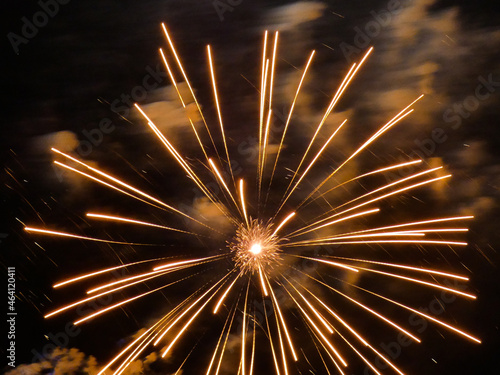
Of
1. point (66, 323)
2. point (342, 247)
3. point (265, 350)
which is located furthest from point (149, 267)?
point (342, 247)

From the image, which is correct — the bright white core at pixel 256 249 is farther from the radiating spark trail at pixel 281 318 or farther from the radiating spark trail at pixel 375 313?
the radiating spark trail at pixel 375 313

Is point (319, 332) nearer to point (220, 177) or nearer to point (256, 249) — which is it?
point (256, 249)

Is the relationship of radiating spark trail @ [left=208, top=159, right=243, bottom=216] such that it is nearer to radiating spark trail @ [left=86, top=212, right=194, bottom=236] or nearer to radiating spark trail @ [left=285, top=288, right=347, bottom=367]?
radiating spark trail @ [left=86, top=212, right=194, bottom=236]

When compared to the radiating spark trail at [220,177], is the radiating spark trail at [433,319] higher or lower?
lower

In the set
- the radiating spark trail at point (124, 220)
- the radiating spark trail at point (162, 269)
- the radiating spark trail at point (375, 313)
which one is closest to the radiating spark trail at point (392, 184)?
the radiating spark trail at point (375, 313)

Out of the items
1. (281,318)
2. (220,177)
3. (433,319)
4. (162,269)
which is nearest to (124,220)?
(162,269)

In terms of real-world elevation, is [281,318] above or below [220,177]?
below

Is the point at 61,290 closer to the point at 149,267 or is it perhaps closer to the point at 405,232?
the point at 149,267

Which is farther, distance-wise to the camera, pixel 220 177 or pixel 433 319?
pixel 433 319

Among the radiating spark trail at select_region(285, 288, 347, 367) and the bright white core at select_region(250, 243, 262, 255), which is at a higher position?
the bright white core at select_region(250, 243, 262, 255)

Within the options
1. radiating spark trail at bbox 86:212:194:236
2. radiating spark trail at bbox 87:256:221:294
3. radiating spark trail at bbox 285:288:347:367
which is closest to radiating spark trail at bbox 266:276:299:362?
radiating spark trail at bbox 285:288:347:367

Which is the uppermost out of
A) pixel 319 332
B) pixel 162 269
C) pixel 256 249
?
pixel 256 249
